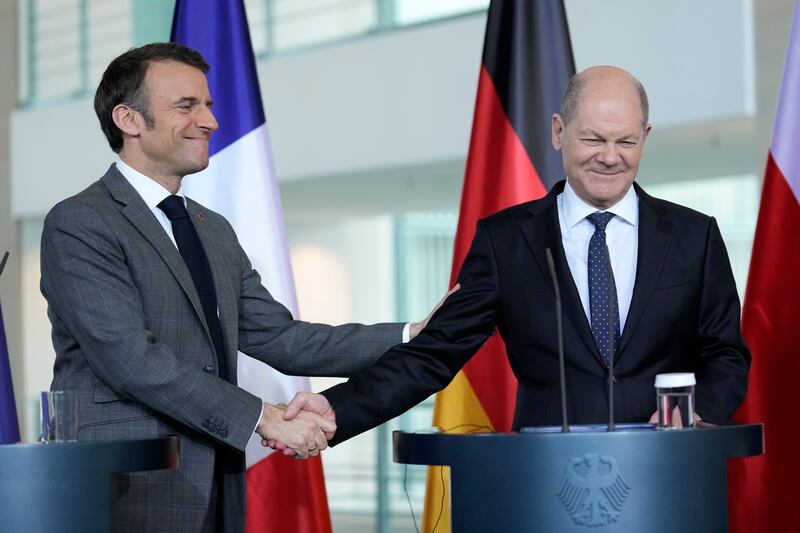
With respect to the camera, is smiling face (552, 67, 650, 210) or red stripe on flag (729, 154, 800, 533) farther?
red stripe on flag (729, 154, 800, 533)

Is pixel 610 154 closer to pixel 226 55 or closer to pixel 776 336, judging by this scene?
pixel 776 336

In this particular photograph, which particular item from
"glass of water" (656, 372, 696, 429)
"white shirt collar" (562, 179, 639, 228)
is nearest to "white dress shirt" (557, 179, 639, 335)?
"white shirt collar" (562, 179, 639, 228)

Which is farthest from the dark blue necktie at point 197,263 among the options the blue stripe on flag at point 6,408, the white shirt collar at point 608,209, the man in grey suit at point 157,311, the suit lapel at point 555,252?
the white shirt collar at point 608,209

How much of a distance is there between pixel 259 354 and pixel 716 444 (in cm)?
142

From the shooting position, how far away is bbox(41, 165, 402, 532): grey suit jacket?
249 cm

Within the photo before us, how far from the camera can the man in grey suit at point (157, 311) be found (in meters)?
2.50

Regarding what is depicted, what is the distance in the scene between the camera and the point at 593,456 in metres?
1.93

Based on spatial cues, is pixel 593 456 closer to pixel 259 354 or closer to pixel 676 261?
pixel 676 261

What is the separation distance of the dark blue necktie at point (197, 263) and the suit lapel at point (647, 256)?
2.94 ft

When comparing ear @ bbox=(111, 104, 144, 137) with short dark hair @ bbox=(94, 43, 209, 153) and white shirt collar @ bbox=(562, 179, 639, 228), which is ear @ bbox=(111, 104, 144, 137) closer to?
short dark hair @ bbox=(94, 43, 209, 153)

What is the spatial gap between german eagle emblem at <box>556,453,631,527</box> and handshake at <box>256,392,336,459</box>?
2.64 ft

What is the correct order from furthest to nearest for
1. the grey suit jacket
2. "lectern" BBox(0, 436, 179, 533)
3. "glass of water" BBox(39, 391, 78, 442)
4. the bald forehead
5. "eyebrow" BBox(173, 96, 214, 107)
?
"eyebrow" BBox(173, 96, 214, 107), the bald forehead, the grey suit jacket, "glass of water" BBox(39, 391, 78, 442), "lectern" BBox(0, 436, 179, 533)

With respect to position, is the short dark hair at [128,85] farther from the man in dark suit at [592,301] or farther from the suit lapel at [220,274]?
the man in dark suit at [592,301]

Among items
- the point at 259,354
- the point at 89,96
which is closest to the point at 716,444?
the point at 259,354
